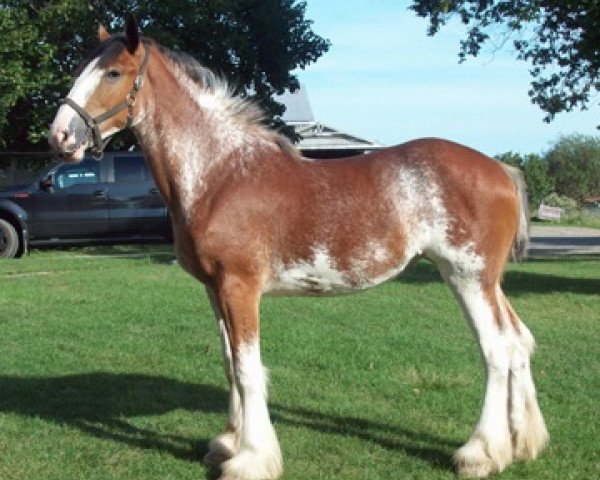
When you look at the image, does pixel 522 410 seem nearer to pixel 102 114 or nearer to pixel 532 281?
pixel 102 114

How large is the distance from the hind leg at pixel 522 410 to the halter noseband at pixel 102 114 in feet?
8.79

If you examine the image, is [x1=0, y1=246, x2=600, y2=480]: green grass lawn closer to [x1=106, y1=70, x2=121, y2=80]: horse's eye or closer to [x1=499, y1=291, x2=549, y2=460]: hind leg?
[x1=499, y1=291, x2=549, y2=460]: hind leg

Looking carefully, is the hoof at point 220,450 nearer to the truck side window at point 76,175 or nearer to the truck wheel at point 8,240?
the truck wheel at point 8,240

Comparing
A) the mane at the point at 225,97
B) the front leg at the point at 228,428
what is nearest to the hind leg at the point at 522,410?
the front leg at the point at 228,428

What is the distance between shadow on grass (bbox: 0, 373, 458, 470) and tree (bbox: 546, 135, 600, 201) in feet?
154

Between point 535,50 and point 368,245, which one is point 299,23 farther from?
point 368,245

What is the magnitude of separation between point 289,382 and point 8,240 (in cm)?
1240

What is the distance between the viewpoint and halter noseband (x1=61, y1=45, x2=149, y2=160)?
16.2 ft

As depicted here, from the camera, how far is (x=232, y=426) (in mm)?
5535

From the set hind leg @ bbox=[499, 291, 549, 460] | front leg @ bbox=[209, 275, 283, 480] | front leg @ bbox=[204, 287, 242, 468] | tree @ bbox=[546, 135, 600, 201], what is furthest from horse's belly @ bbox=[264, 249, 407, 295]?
tree @ bbox=[546, 135, 600, 201]

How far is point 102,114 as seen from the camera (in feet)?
16.5

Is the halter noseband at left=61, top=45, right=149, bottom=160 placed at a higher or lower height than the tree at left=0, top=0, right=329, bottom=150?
lower

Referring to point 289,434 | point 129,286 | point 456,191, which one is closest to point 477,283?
point 456,191

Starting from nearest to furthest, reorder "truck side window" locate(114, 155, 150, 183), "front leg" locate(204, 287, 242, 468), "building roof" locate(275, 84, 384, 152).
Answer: "front leg" locate(204, 287, 242, 468)
"truck side window" locate(114, 155, 150, 183)
"building roof" locate(275, 84, 384, 152)
